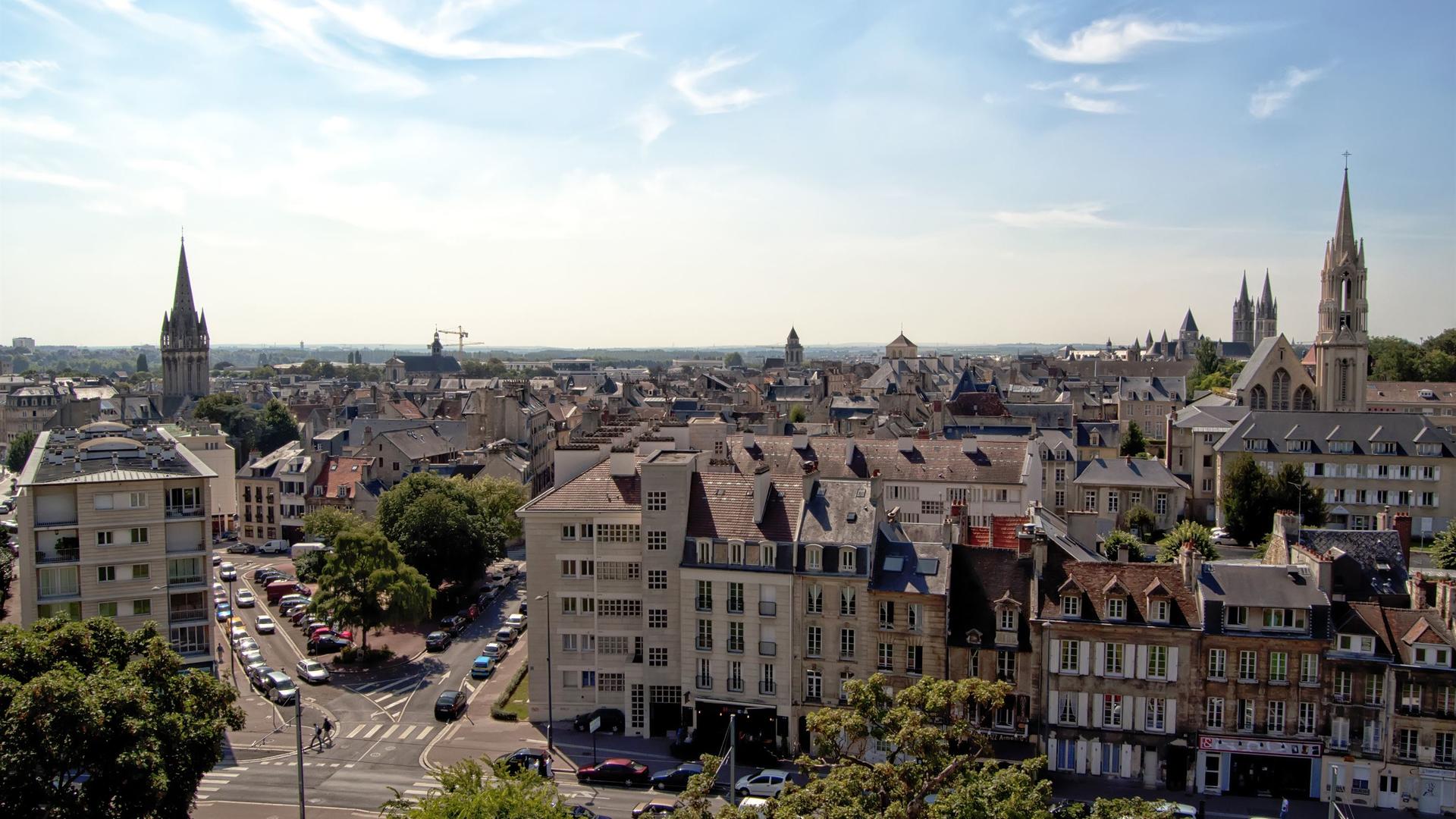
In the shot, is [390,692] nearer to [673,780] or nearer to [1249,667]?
[673,780]

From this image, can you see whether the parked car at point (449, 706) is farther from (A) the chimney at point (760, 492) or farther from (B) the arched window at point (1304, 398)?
(B) the arched window at point (1304, 398)

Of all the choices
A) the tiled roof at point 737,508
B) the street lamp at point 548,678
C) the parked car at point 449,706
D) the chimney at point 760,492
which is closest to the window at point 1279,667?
the tiled roof at point 737,508

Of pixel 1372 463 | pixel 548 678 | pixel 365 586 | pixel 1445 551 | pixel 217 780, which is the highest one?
pixel 1372 463

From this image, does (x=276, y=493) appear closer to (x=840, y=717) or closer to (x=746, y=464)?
(x=746, y=464)

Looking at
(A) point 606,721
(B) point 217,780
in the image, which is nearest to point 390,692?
(B) point 217,780

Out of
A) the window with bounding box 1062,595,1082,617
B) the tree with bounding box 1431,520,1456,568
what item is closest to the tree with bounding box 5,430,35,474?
the window with bounding box 1062,595,1082,617

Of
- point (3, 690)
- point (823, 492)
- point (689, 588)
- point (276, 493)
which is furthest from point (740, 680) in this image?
point (276, 493)
